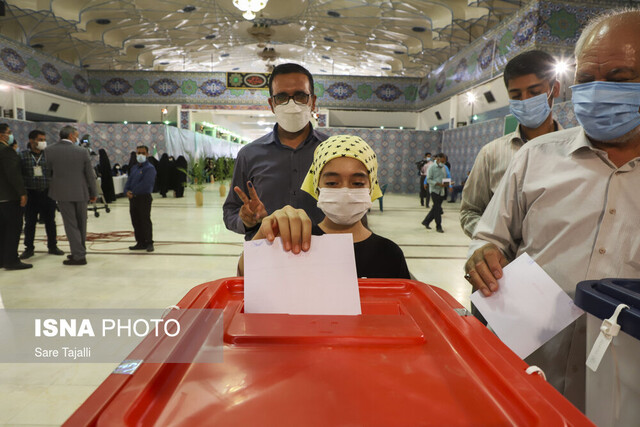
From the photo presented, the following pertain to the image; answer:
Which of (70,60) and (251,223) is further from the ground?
(70,60)

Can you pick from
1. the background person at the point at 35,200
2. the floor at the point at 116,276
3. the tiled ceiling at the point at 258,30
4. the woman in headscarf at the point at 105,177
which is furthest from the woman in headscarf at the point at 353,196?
the tiled ceiling at the point at 258,30

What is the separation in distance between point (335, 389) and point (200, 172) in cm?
972

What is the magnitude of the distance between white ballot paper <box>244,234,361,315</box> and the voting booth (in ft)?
1.35

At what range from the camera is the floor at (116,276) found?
6.07 feet

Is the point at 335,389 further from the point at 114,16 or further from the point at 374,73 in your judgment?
the point at 374,73

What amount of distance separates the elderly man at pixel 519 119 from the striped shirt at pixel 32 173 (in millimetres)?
4676

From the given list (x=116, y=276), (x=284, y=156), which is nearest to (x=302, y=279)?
(x=284, y=156)

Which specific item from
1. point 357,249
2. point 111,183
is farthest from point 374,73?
point 357,249

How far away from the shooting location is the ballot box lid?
1.98 ft

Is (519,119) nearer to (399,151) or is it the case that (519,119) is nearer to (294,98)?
(294,98)

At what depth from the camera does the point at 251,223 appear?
45.4 inches

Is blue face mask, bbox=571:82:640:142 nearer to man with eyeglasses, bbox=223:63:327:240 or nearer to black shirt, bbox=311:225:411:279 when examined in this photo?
black shirt, bbox=311:225:411:279

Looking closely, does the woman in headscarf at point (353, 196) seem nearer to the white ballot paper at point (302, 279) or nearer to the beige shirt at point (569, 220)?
the beige shirt at point (569, 220)

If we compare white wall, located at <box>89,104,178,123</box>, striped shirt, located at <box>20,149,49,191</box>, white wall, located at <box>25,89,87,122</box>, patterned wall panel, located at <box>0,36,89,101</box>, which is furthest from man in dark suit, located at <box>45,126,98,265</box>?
white wall, located at <box>89,104,178,123</box>
